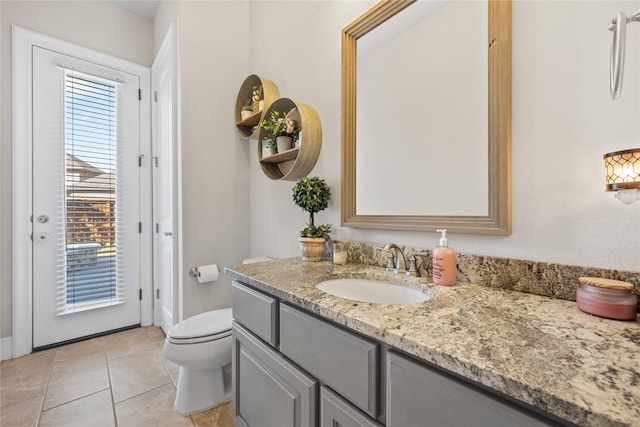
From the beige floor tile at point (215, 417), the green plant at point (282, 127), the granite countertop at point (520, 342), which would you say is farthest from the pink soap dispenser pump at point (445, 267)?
the beige floor tile at point (215, 417)

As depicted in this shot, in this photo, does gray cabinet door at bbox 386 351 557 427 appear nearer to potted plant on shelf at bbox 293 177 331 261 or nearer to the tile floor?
potted plant on shelf at bbox 293 177 331 261

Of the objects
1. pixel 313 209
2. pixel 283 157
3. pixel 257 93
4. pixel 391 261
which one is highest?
pixel 257 93

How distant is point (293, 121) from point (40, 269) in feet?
7.43

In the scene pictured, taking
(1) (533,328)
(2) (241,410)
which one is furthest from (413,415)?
(2) (241,410)

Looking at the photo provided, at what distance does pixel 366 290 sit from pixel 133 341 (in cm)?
224

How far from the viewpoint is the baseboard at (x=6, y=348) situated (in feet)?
6.65

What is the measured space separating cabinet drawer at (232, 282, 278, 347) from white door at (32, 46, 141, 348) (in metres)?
1.91

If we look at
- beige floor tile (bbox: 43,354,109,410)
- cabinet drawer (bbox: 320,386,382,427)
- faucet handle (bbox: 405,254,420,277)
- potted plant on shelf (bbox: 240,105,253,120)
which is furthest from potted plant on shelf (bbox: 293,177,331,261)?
beige floor tile (bbox: 43,354,109,410)

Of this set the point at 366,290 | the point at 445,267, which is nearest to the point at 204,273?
the point at 366,290

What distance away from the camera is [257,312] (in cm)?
108

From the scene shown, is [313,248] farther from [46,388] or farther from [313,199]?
[46,388]

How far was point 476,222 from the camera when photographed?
3.23 feet

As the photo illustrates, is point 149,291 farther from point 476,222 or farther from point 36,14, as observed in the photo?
point 476,222

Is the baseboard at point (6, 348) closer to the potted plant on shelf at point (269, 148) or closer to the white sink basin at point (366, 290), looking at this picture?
the potted plant on shelf at point (269, 148)
